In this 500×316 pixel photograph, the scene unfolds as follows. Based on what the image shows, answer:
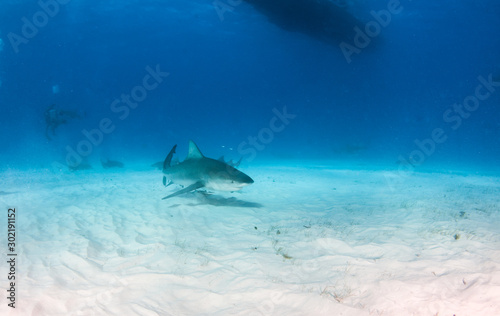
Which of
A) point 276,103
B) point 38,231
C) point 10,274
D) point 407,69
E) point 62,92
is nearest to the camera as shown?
point 10,274

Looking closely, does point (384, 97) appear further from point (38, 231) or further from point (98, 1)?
point (38, 231)

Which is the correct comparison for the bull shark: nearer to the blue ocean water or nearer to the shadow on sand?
the shadow on sand

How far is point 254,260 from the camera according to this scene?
423 cm

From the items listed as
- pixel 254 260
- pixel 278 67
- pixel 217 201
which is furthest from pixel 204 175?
pixel 278 67

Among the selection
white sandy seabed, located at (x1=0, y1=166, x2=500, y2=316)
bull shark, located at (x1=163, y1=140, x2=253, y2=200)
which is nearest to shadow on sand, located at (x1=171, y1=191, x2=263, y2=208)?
white sandy seabed, located at (x1=0, y1=166, x2=500, y2=316)

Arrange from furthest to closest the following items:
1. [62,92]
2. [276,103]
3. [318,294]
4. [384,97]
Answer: [276,103] < [62,92] < [384,97] < [318,294]

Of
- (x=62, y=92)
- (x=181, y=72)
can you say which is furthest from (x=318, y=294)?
(x=62, y=92)

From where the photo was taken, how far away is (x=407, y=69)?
61469mm

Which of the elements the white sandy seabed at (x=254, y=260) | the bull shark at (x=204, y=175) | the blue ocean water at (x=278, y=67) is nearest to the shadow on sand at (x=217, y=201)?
the white sandy seabed at (x=254, y=260)

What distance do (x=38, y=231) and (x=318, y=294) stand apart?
6043mm

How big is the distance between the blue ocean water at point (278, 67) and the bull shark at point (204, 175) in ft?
31.5

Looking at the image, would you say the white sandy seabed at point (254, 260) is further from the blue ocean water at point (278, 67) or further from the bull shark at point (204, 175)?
the blue ocean water at point (278, 67)

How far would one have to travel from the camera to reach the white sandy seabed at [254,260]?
304 centimetres

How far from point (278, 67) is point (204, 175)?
6502cm
